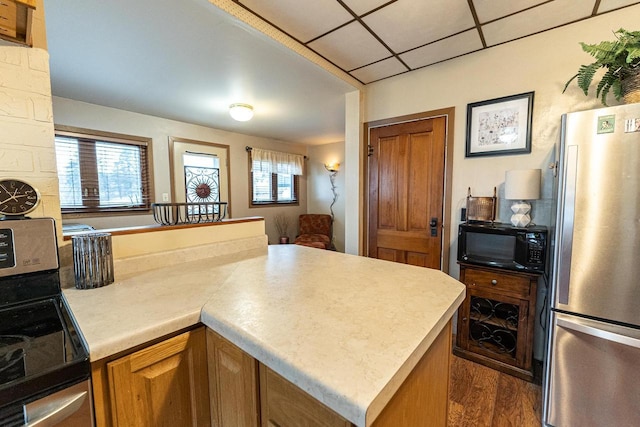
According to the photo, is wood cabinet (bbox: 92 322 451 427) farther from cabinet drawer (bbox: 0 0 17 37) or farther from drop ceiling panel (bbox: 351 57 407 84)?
drop ceiling panel (bbox: 351 57 407 84)

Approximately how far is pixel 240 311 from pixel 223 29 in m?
1.76

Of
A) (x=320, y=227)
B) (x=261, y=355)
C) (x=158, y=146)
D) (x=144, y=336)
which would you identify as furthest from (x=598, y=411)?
(x=158, y=146)

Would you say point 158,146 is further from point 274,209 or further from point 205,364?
point 205,364

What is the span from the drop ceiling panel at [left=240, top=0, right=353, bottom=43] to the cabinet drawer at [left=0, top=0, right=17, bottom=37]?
1.04m

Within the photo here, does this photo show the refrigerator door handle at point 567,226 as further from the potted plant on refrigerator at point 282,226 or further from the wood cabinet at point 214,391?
the potted plant on refrigerator at point 282,226

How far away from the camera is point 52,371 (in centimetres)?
58

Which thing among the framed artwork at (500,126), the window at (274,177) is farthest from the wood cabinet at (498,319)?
the window at (274,177)

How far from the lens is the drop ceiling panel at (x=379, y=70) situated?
2225 mm

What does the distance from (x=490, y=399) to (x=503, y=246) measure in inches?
38.0

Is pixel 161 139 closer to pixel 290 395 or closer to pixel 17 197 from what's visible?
pixel 17 197

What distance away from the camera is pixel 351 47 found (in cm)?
198

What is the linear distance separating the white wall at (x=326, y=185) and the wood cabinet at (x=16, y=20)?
4482 mm

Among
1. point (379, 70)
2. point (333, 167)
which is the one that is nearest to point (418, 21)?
point (379, 70)

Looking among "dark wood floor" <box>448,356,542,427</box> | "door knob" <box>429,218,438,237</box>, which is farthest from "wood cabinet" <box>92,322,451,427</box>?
"door knob" <box>429,218,438,237</box>
